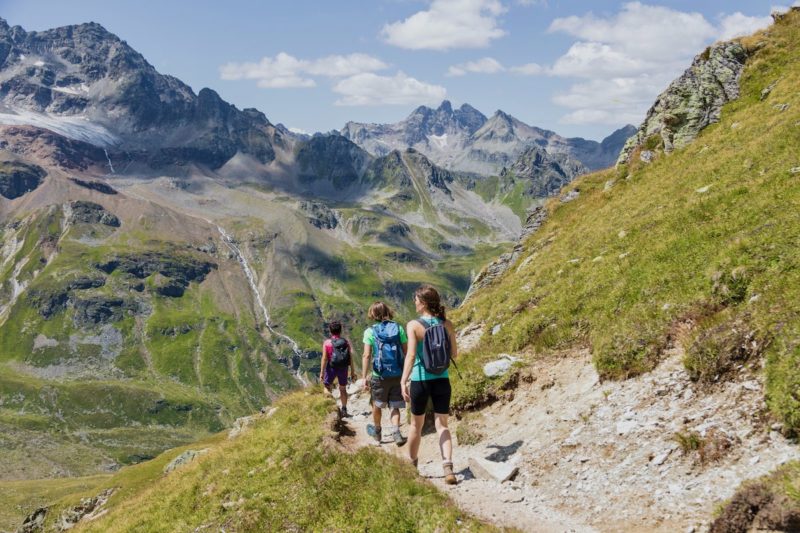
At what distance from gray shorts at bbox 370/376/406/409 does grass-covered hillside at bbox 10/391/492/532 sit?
6.14 feet

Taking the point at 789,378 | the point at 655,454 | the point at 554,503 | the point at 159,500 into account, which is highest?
the point at 789,378

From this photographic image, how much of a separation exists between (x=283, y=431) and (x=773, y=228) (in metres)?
16.7

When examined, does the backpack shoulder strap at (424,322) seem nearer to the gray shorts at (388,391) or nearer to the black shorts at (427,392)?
the black shorts at (427,392)

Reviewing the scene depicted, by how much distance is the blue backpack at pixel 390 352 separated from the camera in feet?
51.3

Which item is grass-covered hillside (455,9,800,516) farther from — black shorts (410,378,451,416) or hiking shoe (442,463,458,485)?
hiking shoe (442,463,458,485)

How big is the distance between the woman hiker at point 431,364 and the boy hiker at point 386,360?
2.67 meters

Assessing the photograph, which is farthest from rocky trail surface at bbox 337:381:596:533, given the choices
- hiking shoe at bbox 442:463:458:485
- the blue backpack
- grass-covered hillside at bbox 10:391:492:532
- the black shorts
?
the blue backpack

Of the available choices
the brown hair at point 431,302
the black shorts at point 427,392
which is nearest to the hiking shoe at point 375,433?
the black shorts at point 427,392

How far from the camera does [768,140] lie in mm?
22406

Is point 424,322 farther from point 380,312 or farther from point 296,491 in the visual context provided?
point 296,491

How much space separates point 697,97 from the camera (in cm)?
3434

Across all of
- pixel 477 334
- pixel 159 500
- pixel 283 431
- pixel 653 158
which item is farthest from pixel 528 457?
pixel 653 158

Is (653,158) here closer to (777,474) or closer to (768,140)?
(768,140)

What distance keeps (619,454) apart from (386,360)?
6.89 metres
